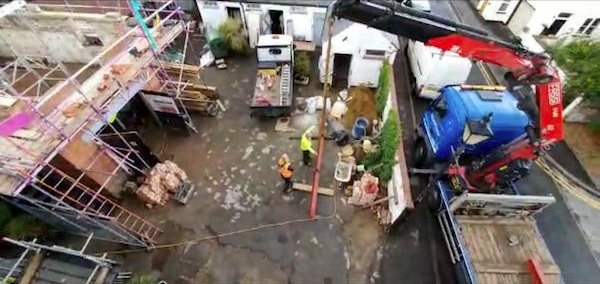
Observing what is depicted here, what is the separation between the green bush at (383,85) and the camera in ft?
44.1

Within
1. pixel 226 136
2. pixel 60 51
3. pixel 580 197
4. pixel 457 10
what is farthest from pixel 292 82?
pixel 457 10

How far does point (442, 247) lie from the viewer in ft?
37.0

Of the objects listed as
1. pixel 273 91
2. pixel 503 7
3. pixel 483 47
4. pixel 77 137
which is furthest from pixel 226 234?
pixel 503 7

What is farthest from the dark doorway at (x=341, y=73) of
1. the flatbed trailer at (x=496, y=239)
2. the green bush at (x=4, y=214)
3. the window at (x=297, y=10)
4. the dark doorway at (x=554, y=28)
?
the green bush at (x=4, y=214)

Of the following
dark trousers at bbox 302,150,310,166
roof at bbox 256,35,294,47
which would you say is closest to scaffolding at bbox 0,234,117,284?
dark trousers at bbox 302,150,310,166

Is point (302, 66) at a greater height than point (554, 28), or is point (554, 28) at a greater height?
point (554, 28)

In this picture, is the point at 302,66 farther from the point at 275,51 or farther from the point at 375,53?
the point at 375,53

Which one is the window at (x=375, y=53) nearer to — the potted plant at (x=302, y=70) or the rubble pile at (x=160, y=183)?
the potted plant at (x=302, y=70)

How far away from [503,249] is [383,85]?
7.52m

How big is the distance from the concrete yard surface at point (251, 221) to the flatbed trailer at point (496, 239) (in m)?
2.70

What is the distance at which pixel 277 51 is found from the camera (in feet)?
50.4

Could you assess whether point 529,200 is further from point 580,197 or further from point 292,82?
point 292,82

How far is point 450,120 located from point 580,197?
7.26 metres

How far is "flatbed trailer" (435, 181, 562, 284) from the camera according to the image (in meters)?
9.19
